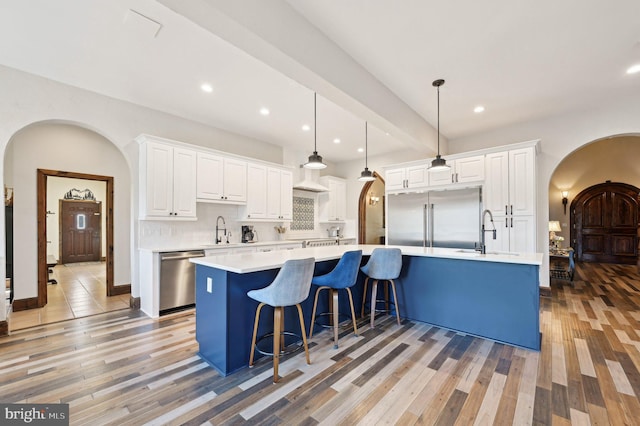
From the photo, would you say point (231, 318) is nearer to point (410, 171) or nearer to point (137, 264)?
point (137, 264)

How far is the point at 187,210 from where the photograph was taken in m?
4.17


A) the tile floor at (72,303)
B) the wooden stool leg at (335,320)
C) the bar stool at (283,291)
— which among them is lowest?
the tile floor at (72,303)

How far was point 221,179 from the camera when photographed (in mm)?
4562

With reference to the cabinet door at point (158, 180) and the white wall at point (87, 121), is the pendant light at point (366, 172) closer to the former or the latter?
the white wall at point (87, 121)

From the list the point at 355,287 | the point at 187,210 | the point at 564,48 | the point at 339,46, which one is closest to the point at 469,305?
the point at 355,287

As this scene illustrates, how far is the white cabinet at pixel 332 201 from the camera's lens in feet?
22.1

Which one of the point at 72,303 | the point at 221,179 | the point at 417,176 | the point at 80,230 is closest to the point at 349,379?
the point at 221,179

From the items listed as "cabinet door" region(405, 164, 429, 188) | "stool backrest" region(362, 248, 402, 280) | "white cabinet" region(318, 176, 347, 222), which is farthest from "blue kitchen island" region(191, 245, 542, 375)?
"white cabinet" region(318, 176, 347, 222)

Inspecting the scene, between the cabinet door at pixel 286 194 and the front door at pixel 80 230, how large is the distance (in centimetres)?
691

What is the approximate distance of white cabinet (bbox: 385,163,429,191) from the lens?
205 inches

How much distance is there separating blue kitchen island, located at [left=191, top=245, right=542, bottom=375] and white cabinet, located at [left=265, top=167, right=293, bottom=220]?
7.78ft

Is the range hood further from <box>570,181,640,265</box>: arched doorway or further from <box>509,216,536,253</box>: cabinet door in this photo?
<box>570,181,640,265</box>: arched doorway

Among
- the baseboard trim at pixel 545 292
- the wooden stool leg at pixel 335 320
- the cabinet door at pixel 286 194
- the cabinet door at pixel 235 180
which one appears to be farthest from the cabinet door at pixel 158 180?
the baseboard trim at pixel 545 292

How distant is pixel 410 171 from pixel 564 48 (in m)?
2.86
